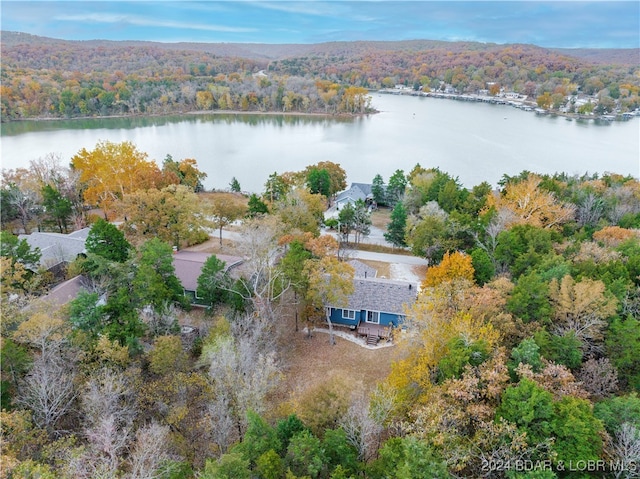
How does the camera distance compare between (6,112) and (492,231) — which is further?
(6,112)

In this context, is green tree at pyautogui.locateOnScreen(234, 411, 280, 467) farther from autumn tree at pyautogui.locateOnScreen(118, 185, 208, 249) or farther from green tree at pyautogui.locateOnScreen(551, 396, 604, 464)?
autumn tree at pyautogui.locateOnScreen(118, 185, 208, 249)

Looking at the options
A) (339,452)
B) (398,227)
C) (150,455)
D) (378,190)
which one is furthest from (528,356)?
(378,190)

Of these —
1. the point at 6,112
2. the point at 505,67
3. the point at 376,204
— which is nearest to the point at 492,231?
the point at 376,204

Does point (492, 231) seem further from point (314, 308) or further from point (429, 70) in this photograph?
point (429, 70)

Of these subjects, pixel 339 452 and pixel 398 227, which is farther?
pixel 398 227

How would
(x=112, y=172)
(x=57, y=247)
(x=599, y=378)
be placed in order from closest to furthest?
(x=599, y=378) < (x=57, y=247) < (x=112, y=172)

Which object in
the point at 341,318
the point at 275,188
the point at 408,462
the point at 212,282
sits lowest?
the point at 341,318

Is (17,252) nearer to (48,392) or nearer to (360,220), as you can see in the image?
(48,392)

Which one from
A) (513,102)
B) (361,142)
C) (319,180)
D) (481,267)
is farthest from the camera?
(513,102)
